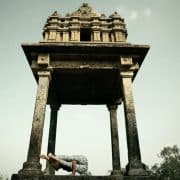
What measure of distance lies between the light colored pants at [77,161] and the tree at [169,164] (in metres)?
42.7

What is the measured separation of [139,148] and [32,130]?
465 cm

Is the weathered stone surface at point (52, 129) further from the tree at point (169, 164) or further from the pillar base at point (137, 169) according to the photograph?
the tree at point (169, 164)

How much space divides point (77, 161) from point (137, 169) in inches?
109

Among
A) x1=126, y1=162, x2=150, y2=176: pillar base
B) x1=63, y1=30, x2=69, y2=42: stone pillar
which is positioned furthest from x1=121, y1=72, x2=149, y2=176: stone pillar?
x1=63, y1=30, x2=69, y2=42: stone pillar

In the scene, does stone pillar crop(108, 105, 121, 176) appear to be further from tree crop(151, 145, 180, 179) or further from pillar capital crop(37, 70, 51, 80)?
tree crop(151, 145, 180, 179)

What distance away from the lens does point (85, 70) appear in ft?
36.4

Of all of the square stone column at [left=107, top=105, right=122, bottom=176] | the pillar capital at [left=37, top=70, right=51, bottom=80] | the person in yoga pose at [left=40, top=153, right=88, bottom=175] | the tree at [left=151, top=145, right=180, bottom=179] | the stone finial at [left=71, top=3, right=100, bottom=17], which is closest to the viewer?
the person in yoga pose at [left=40, top=153, right=88, bottom=175]

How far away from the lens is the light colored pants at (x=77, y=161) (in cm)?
946

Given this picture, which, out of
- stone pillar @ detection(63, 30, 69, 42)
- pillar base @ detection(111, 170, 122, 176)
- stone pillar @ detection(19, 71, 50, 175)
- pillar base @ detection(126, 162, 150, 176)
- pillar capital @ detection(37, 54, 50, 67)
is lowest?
pillar base @ detection(126, 162, 150, 176)

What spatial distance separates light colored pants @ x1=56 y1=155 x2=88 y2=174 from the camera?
31.0 feet

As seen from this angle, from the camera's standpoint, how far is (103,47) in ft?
35.5

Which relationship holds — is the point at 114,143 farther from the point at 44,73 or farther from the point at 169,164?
the point at 169,164

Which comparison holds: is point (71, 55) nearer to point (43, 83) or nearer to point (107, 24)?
point (43, 83)

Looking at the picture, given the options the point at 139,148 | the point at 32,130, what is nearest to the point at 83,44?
the point at 32,130
